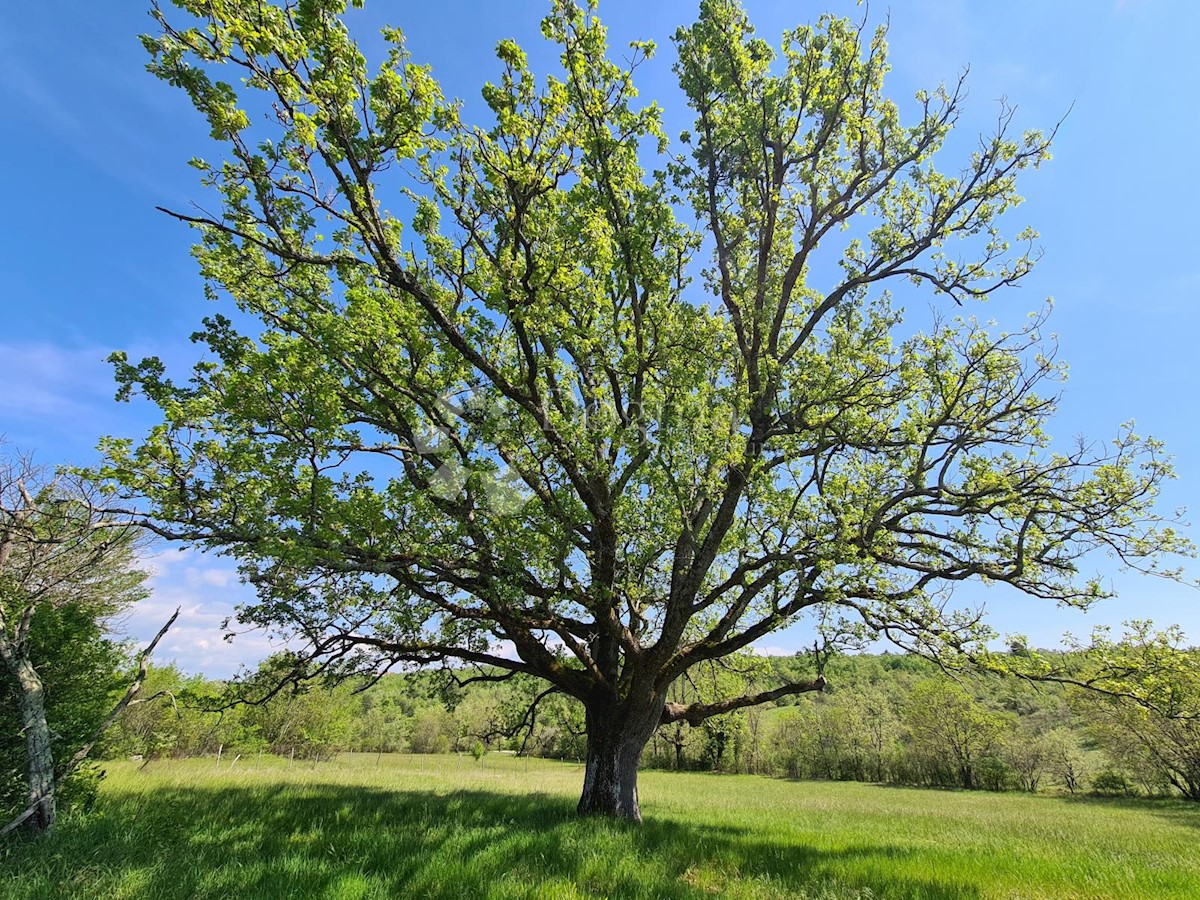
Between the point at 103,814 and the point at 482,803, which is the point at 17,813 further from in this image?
the point at 482,803

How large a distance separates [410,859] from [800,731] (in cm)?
6966

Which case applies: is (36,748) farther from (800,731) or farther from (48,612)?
(800,731)

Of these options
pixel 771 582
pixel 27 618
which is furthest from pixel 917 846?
pixel 27 618

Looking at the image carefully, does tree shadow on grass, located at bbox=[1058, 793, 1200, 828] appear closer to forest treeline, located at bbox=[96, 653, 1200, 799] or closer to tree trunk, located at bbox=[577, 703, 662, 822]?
forest treeline, located at bbox=[96, 653, 1200, 799]

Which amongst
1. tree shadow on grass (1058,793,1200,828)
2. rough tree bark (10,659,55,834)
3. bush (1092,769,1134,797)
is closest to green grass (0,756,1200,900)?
rough tree bark (10,659,55,834)

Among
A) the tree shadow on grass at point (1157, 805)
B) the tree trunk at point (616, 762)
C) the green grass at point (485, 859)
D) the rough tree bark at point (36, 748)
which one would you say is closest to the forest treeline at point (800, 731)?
the rough tree bark at point (36, 748)

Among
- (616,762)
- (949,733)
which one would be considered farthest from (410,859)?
(949,733)

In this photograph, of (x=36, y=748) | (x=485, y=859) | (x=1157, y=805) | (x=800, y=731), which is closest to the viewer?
(x=36, y=748)

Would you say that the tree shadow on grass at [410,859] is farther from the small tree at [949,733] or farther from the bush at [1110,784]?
the bush at [1110,784]

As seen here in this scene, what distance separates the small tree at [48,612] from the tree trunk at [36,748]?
1cm

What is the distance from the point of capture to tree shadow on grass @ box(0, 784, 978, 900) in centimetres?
584

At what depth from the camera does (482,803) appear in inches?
581

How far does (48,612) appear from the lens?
29.0 ft

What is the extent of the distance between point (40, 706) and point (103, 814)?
3.85 metres
